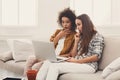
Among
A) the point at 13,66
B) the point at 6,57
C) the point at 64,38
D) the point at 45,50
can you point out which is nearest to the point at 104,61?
the point at 45,50

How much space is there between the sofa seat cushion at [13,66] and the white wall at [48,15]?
1165mm

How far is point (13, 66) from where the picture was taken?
4.41 m

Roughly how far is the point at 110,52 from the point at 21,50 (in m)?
1.69

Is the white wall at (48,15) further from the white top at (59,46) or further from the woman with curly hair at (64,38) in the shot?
the white top at (59,46)

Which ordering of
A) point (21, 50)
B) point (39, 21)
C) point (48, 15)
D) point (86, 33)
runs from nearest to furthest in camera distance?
point (86, 33) < point (21, 50) < point (48, 15) < point (39, 21)

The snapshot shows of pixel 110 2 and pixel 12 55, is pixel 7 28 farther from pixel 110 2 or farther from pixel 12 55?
pixel 110 2

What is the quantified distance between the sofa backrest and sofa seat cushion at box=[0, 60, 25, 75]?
1.26 meters

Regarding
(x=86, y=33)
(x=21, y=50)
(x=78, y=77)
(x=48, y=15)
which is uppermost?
(x=48, y=15)

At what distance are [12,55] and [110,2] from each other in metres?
1.96

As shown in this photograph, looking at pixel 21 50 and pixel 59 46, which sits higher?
pixel 59 46

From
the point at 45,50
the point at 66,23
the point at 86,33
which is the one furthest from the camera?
the point at 66,23

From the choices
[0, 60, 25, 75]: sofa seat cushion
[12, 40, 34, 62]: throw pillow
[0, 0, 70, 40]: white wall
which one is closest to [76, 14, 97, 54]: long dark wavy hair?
[0, 60, 25, 75]: sofa seat cushion

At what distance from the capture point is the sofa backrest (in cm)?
346

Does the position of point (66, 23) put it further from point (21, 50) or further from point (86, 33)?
point (21, 50)
